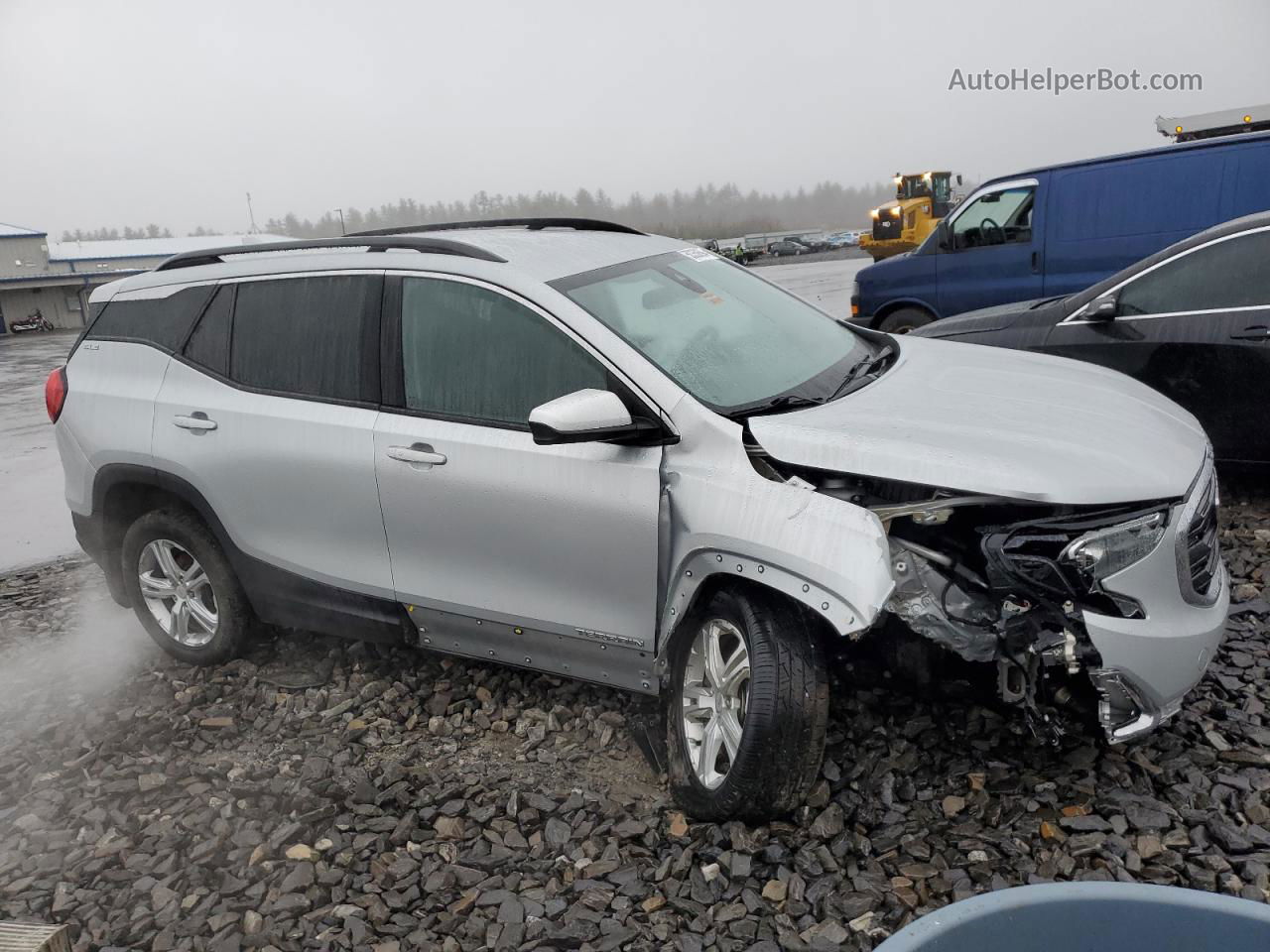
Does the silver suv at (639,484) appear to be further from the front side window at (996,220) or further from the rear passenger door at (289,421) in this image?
the front side window at (996,220)

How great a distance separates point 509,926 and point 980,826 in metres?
1.43

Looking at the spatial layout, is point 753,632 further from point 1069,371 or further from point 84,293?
point 84,293

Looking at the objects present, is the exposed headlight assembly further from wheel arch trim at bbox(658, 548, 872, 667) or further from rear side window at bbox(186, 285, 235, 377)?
rear side window at bbox(186, 285, 235, 377)

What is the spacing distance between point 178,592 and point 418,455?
1789mm

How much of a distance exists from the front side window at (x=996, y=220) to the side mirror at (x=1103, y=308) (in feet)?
10.5

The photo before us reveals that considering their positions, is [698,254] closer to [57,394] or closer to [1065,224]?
[57,394]

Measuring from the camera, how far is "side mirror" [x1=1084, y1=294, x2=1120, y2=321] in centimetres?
540

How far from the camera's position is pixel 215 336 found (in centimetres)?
419

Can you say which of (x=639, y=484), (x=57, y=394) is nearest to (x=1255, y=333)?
(x=639, y=484)

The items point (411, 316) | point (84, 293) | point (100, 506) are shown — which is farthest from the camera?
point (84, 293)

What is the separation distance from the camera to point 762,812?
2.94 meters

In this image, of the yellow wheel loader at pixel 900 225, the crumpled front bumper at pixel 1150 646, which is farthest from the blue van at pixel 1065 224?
the yellow wheel loader at pixel 900 225

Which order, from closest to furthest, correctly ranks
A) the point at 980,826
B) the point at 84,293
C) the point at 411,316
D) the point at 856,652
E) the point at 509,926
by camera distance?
the point at 509,926
the point at 980,826
the point at 856,652
the point at 411,316
the point at 84,293

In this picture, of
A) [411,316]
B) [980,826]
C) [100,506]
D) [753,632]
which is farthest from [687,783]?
[100,506]
